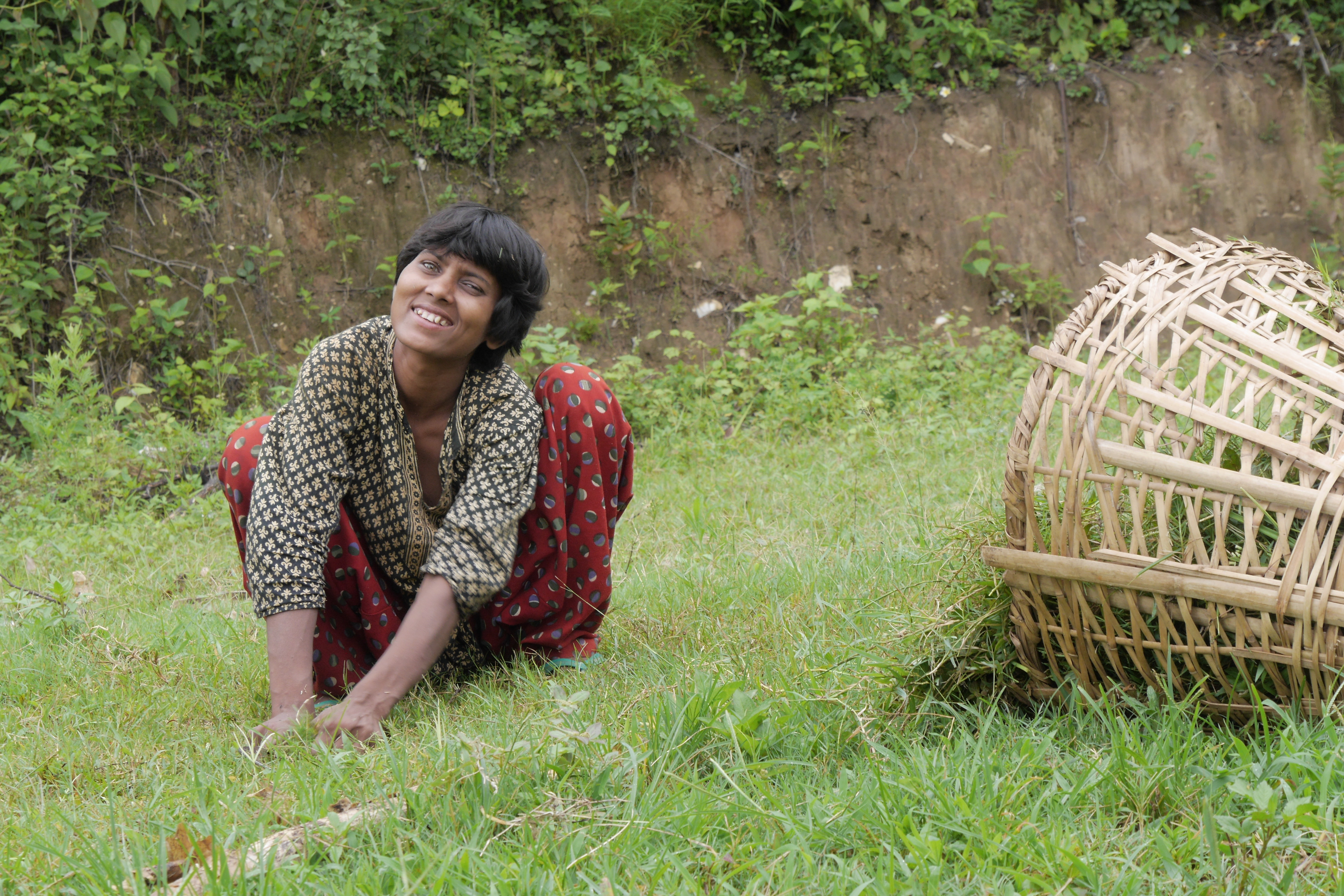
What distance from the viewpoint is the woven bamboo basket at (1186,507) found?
5.74 ft

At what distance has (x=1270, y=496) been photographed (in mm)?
1757

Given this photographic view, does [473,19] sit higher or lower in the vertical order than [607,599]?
higher

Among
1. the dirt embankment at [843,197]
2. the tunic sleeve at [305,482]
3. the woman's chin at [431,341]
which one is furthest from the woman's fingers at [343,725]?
the dirt embankment at [843,197]

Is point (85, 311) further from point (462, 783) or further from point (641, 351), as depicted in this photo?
point (462, 783)

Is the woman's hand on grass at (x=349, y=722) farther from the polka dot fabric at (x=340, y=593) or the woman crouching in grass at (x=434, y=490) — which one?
the polka dot fabric at (x=340, y=593)

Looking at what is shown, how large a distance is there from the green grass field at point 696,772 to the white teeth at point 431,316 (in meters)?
0.85

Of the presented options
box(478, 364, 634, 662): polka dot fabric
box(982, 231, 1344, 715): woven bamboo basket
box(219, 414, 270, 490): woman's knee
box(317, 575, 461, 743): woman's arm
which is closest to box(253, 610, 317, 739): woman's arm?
box(317, 575, 461, 743): woman's arm

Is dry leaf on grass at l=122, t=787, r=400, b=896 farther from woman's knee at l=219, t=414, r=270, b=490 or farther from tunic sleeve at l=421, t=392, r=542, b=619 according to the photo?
woman's knee at l=219, t=414, r=270, b=490

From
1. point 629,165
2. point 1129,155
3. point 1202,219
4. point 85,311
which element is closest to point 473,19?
point 629,165

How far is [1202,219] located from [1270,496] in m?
7.04

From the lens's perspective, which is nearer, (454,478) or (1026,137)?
(454,478)

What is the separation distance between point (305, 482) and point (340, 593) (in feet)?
1.15

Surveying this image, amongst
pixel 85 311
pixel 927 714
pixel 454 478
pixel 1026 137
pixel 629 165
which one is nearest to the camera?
pixel 927 714

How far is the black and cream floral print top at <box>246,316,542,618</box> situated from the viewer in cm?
242
